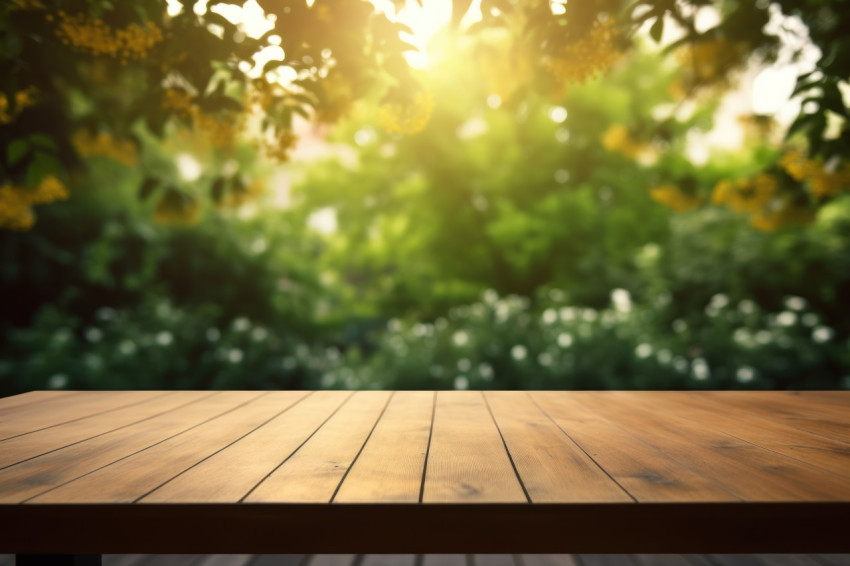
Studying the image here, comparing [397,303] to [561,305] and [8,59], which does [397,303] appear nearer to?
[561,305]

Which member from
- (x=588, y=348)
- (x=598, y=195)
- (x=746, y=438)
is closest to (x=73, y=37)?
(x=746, y=438)

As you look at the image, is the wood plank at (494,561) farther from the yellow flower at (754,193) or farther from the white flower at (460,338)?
the white flower at (460,338)

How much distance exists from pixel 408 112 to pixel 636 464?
4.20ft

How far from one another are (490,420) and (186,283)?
4896mm

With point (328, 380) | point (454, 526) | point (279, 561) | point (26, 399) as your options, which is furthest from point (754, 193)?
point (26, 399)

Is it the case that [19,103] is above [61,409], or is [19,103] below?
above

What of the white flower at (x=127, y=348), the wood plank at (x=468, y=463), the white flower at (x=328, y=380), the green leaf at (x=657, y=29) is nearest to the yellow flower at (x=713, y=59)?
the green leaf at (x=657, y=29)

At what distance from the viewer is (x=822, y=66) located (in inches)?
77.3

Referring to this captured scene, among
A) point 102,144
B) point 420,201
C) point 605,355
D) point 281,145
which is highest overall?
point 420,201

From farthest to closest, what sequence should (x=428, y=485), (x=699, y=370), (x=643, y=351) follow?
(x=643, y=351) → (x=699, y=370) → (x=428, y=485)

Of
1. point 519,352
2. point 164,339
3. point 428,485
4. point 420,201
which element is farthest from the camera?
point 420,201

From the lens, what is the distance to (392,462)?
1407 millimetres

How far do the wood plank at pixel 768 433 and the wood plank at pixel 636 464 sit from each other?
308 millimetres

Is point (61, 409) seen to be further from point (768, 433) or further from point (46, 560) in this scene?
point (768, 433)
